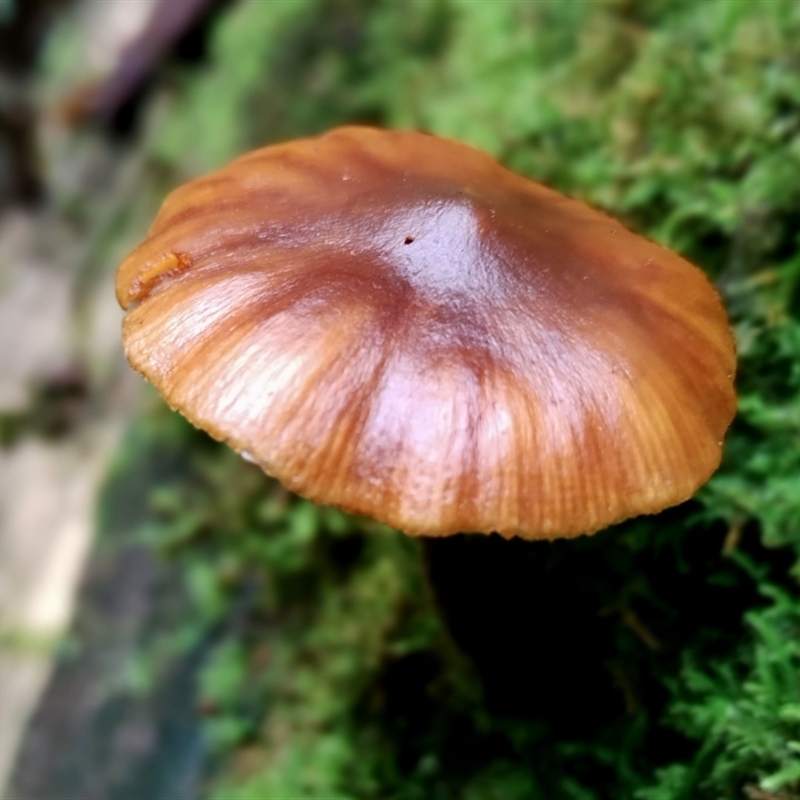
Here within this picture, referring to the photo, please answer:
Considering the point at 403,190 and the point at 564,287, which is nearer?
the point at 564,287

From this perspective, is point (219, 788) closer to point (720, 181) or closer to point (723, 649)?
point (723, 649)

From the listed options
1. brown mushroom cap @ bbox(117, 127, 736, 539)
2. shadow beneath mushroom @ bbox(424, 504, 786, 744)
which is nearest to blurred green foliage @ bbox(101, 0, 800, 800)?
shadow beneath mushroom @ bbox(424, 504, 786, 744)

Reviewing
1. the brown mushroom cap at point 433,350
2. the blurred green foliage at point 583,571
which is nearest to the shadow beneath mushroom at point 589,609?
the blurred green foliage at point 583,571

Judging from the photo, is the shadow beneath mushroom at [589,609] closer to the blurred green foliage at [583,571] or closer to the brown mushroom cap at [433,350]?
the blurred green foliage at [583,571]

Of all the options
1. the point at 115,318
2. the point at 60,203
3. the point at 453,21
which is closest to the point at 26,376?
the point at 115,318

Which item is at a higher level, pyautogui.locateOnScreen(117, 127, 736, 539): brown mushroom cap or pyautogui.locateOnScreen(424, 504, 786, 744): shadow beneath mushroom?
pyautogui.locateOnScreen(117, 127, 736, 539): brown mushroom cap

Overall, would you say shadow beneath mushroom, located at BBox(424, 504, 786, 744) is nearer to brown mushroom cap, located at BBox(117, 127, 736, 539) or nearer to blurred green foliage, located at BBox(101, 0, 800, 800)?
blurred green foliage, located at BBox(101, 0, 800, 800)
